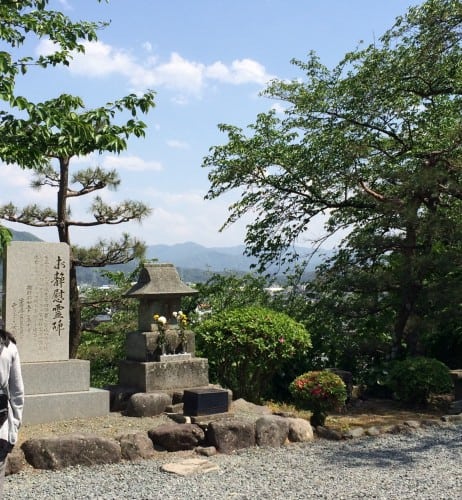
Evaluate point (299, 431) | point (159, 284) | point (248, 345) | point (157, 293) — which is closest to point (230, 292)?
point (248, 345)

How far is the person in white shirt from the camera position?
431cm

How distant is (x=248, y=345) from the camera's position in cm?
943

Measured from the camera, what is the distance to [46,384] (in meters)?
7.95

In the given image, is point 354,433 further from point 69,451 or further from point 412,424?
point 69,451

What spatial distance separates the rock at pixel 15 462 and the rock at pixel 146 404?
6.87ft

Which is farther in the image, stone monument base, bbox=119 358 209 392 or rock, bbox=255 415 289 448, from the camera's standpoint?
stone monument base, bbox=119 358 209 392

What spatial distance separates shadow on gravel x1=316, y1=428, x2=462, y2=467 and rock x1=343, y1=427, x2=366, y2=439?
101 mm

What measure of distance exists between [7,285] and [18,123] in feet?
6.67

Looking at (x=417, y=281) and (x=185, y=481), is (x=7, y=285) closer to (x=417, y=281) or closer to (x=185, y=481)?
(x=185, y=481)

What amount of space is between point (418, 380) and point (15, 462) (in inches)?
249

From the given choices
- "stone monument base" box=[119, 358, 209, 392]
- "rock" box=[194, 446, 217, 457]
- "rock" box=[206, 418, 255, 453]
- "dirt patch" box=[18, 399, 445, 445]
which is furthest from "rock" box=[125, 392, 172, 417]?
"rock" box=[194, 446, 217, 457]

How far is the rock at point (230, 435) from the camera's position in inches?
277

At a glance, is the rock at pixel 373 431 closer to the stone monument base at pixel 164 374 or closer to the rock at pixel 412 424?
the rock at pixel 412 424

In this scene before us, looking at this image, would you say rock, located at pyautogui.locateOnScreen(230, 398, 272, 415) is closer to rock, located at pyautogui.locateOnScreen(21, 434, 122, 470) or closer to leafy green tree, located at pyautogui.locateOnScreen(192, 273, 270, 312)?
rock, located at pyautogui.locateOnScreen(21, 434, 122, 470)
